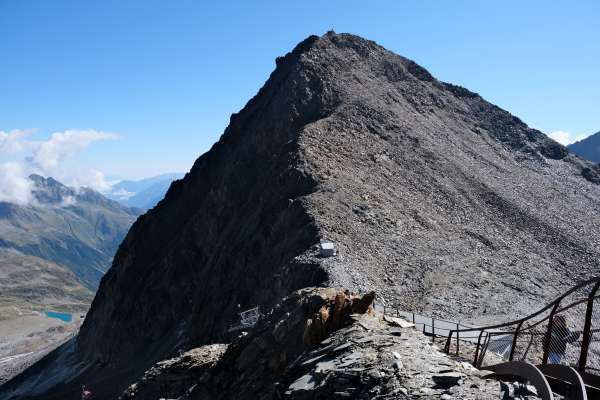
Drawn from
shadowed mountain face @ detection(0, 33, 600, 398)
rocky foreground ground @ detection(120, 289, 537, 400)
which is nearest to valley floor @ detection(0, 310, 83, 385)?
shadowed mountain face @ detection(0, 33, 600, 398)

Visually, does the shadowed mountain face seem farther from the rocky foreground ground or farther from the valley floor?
the valley floor

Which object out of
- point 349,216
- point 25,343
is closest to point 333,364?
point 349,216

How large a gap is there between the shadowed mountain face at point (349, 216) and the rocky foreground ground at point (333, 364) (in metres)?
12.4

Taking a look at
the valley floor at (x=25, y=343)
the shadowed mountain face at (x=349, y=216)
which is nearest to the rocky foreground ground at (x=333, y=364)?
the shadowed mountain face at (x=349, y=216)

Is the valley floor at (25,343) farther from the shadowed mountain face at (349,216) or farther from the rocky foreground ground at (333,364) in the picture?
the rocky foreground ground at (333,364)

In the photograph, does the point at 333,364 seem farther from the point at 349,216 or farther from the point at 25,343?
the point at 25,343

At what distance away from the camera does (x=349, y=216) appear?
42031 mm

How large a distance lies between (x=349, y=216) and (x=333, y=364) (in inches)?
1140

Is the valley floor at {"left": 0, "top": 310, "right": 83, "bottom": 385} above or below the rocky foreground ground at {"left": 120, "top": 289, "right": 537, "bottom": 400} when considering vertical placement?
below

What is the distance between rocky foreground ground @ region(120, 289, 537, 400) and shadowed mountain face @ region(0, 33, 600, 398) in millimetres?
12374

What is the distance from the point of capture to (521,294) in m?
38.7

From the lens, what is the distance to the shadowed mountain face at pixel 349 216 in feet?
128

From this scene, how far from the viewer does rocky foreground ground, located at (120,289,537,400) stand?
36.4 feet

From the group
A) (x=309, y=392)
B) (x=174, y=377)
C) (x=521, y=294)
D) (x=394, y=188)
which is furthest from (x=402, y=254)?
(x=309, y=392)
